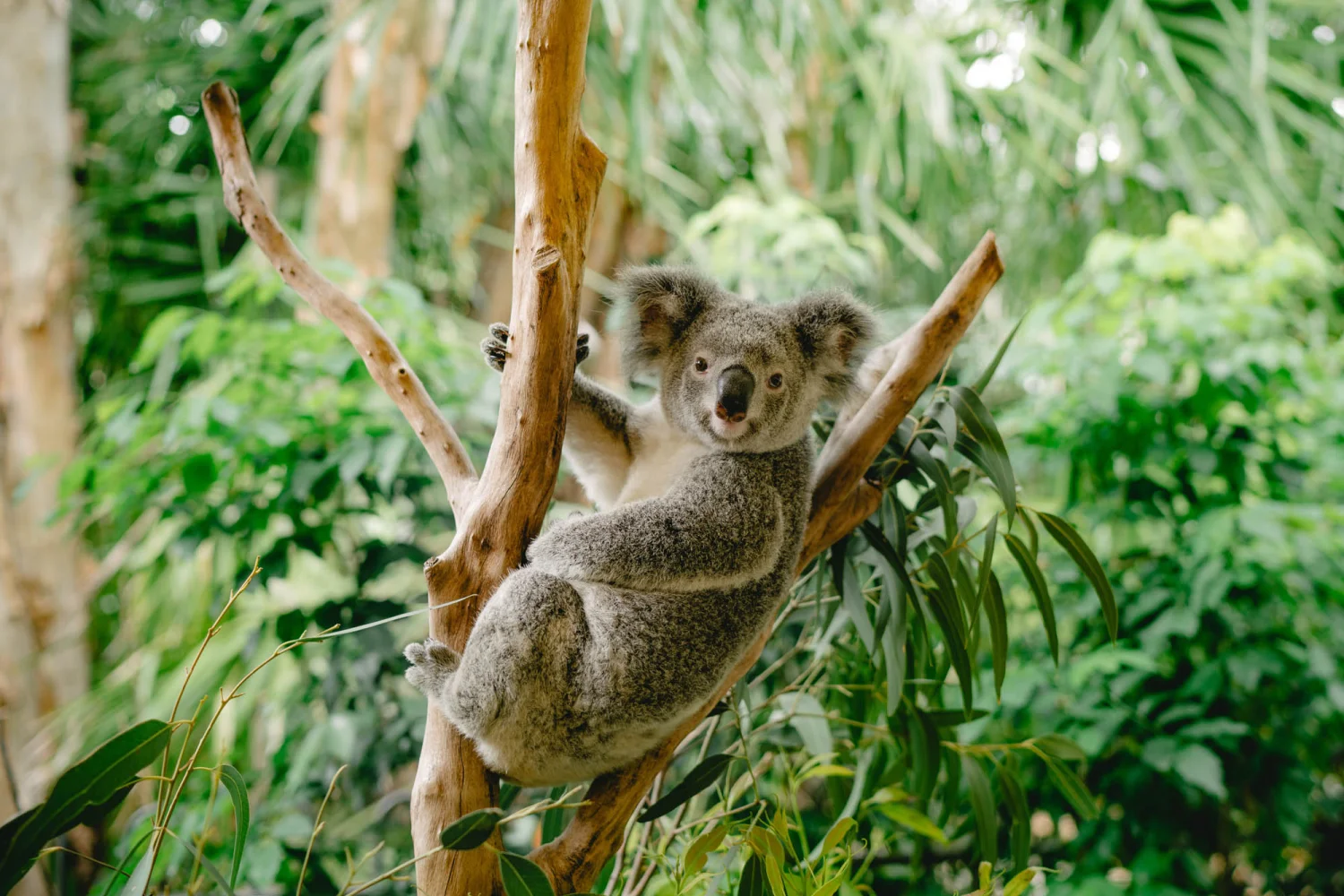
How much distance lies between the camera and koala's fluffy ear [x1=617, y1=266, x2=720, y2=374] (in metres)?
1.69

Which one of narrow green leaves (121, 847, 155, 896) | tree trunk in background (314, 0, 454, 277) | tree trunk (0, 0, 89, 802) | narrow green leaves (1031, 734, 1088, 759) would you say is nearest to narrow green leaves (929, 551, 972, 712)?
narrow green leaves (1031, 734, 1088, 759)

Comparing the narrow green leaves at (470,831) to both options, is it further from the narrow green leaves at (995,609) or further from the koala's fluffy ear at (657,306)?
the koala's fluffy ear at (657,306)

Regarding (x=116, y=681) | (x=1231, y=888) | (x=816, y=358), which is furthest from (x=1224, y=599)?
(x=116, y=681)

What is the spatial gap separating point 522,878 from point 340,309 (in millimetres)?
896

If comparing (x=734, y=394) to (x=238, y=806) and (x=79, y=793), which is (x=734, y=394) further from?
(x=79, y=793)

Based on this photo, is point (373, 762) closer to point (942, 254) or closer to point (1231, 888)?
point (1231, 888)

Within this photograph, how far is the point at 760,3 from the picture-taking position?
3998 millimetres

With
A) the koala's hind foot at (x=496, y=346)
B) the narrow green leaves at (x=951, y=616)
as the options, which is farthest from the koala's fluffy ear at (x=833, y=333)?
the koala's hind foot at (x=496, y=346)

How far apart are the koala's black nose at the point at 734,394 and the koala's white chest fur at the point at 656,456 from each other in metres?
0.13

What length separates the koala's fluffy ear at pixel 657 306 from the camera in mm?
1694

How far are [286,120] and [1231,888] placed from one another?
433 cm

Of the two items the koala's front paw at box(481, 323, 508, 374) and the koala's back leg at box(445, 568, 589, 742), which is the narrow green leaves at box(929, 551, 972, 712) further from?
the koala's front paw at box(481, 323, 508, 374)

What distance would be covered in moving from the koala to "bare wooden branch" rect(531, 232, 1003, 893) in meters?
0.03

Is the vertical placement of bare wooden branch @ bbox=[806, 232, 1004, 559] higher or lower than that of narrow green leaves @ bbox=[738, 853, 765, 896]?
higher
